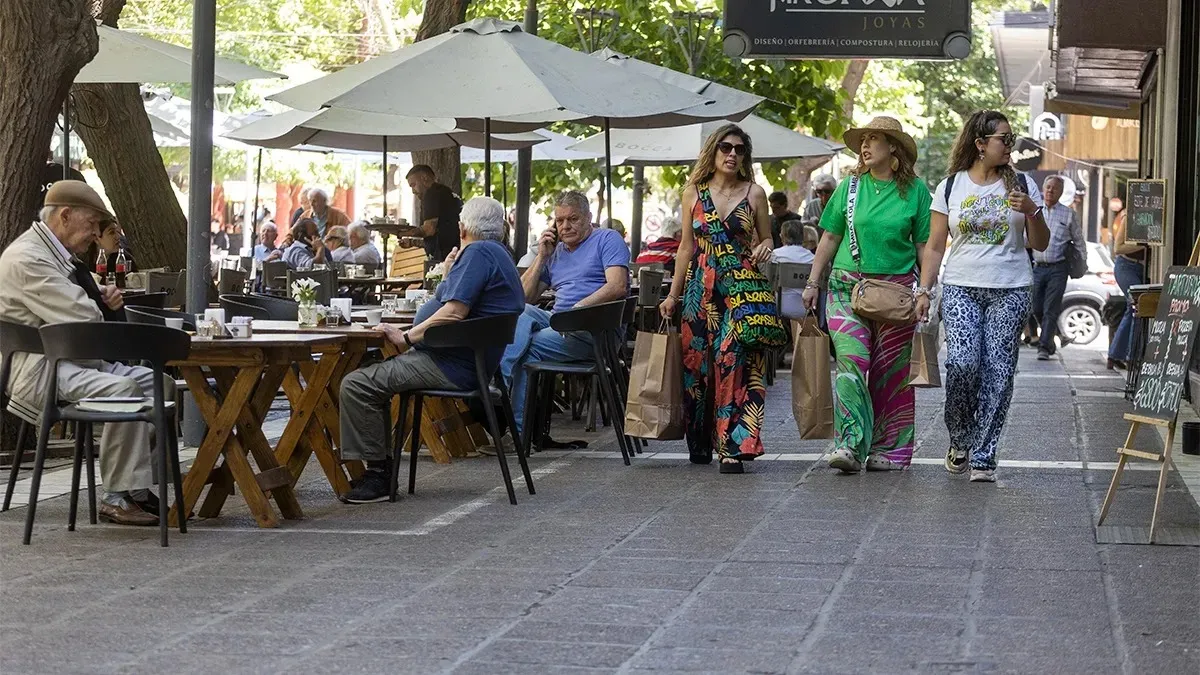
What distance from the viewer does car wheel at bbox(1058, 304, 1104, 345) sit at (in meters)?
24.3

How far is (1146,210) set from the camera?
15.0 metres

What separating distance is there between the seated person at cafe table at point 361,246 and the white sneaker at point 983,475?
11225mm

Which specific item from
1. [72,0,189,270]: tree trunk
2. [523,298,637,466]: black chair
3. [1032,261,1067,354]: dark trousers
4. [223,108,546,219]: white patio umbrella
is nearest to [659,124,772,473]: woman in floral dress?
[523,298,637,466]: black chair

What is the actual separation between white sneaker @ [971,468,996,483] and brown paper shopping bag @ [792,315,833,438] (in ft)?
2.68

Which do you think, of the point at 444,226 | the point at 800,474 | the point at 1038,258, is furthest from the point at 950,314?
the point at 1038,258

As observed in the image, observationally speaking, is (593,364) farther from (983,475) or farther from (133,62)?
(133,62)

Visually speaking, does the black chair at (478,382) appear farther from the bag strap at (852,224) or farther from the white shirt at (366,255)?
the white shirt at (366,255)

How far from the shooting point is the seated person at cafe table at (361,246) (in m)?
20.1

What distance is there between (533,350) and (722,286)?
134 cm

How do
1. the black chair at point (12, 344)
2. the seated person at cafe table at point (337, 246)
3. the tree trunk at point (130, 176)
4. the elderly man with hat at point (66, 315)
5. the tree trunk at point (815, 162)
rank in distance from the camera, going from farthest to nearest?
1. the tree trunk at point (815, 162)
2. the seated person at cafe table at point (337, 246)
3. the tree trunk at point (130, 176)
4. the elderly man with hat at point (66, 315)
5. the black chair at point (12, 344)

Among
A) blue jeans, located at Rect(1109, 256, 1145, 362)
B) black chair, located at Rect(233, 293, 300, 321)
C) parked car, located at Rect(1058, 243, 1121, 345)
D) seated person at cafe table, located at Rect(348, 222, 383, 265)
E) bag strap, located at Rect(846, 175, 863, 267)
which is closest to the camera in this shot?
bag strap, located at Rect(846, 175, 863, 267)

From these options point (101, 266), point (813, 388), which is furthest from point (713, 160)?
point (101, 266)

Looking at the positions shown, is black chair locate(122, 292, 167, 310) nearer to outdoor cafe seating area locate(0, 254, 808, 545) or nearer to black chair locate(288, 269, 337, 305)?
outdoor cafe seating area locate(0, 254, 808, 545)

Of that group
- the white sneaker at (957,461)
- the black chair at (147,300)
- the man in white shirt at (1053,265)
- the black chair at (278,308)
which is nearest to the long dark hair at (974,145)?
the white sneaker at (957,461)
